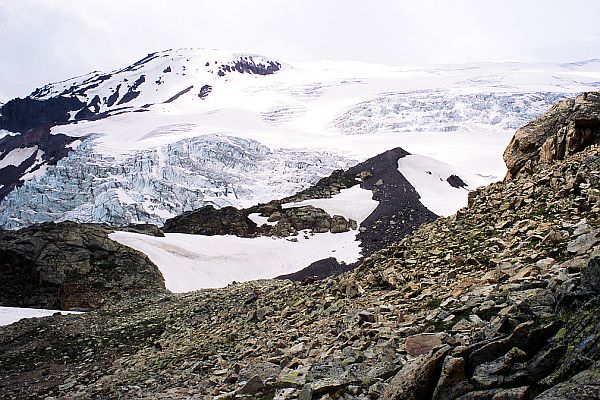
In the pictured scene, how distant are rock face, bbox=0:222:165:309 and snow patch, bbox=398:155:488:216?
29.2 m

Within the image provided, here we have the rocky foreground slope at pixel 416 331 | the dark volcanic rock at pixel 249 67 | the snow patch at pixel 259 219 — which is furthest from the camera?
the dark volcanic rock at pixel 249 67

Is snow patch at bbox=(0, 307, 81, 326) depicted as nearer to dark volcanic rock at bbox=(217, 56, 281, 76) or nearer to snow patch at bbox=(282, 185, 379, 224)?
snow patch at bbox=(282, 185, 379, 224)

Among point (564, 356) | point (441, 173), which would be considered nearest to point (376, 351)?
point (564, 356)

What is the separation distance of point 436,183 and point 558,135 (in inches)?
1784

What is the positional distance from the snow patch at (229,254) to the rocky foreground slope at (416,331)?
16827 millimetres

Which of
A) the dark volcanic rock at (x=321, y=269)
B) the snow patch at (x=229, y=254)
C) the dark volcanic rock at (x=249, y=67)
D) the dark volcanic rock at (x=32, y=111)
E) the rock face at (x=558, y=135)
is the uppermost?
the dark volcanic rock at (x=249, y=67)

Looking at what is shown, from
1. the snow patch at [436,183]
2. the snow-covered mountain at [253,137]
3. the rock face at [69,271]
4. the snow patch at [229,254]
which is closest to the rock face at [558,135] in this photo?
the rock face at [69,271]

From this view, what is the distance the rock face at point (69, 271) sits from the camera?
97.8ft

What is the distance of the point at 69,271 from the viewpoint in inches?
1222

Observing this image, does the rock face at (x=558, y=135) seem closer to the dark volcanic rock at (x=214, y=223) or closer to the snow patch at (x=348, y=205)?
the dark volcanic rock at (x=214, y=223)

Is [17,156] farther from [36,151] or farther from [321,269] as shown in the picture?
[321,269]

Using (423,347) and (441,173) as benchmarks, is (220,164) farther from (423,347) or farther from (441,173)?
(423,347)

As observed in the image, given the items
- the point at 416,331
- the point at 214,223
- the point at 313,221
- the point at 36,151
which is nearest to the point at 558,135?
the point at 416,331

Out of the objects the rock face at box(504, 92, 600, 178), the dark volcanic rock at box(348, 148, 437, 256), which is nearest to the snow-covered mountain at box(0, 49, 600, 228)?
the dark volcanic rock at box(348, 148, 437, 256)
